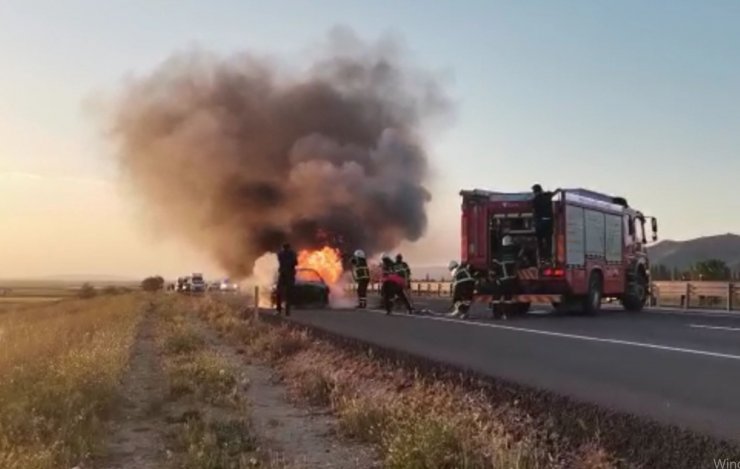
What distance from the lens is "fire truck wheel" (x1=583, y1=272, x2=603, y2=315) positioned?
21391 millimetres

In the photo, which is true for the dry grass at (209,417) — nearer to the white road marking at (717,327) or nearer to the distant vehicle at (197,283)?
the white road marking at (717,327)

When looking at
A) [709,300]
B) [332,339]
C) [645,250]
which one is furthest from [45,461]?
[709,300]

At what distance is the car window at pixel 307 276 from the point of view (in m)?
Answer: 28.2

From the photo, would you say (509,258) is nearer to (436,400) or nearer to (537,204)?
(537,204)

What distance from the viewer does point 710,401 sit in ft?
25.8

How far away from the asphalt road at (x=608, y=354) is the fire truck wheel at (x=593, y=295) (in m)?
0.52

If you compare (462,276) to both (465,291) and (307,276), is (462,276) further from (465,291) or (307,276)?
(307,276)

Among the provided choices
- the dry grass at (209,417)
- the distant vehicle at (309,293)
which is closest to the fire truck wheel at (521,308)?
the distant vehicle at (309,293)

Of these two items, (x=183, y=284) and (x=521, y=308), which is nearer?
(x=521, y=308)

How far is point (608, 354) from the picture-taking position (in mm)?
11867

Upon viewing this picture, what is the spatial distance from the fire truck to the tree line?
12.5m

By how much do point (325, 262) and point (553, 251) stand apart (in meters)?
15.5

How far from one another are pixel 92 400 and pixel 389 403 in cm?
327

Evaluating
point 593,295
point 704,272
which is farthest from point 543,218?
point 704,272
